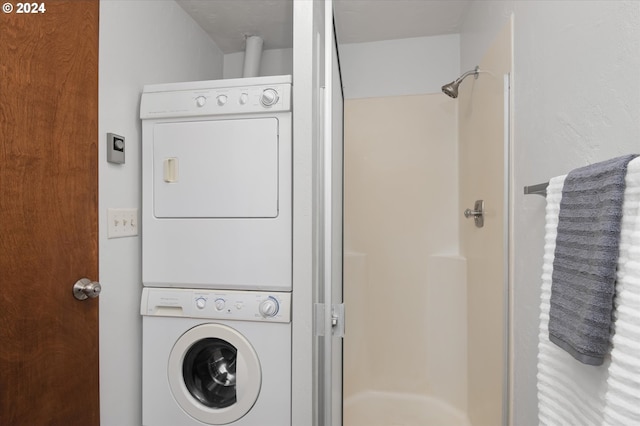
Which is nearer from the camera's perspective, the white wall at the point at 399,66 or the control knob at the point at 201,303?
the control knob at the point at 201,303

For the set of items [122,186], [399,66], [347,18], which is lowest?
[122,186]

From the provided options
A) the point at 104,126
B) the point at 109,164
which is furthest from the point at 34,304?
the point at 104,126

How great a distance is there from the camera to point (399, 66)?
2363 mm

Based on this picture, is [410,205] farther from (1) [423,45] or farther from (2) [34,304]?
(2) [34,304]

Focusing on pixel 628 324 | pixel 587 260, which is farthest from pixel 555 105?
pixel 628 324

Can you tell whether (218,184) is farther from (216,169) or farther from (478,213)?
(478,213)

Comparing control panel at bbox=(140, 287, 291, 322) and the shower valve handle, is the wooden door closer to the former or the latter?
control panel at bbox=(140, 287, 291, 322)

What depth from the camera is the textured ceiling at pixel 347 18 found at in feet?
6.47

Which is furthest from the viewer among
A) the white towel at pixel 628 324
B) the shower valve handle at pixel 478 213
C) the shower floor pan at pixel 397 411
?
the shower floor pan at pixel 397 411

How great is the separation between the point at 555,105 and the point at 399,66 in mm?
1549

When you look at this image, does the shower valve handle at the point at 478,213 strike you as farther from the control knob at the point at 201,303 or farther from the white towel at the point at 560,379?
the control knob at the point at 201,303

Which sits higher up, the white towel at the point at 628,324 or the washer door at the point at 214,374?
the white towel at the point at 628,324

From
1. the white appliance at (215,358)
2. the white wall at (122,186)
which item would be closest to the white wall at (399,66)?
the white wall at (122,186)

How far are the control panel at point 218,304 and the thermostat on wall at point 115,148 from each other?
23.3 inches
